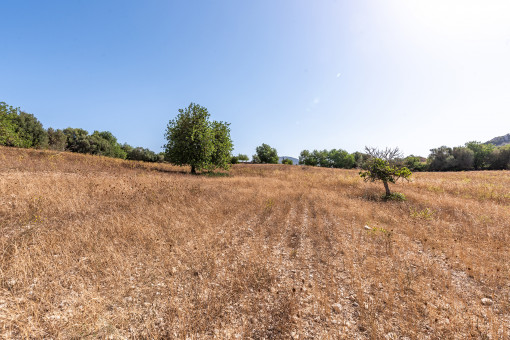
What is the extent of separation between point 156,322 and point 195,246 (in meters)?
2.61

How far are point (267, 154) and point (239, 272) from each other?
245ft

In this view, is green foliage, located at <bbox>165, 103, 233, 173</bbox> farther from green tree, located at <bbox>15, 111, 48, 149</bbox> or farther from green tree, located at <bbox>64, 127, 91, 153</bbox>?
green tree, located at <bbox>64, 127, 91, 153</bbox>

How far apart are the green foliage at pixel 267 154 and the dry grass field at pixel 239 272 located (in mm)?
70179

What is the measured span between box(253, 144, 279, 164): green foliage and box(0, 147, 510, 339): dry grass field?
70179 millimetres

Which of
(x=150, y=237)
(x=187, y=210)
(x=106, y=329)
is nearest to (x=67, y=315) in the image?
(x=106, y=329)

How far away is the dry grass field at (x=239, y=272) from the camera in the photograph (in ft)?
10.5

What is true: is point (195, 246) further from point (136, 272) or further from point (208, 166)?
point (208, 166)

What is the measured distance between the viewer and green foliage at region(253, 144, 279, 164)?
259 feet

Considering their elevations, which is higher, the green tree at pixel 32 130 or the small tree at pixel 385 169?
the green tree at pixel 32 130

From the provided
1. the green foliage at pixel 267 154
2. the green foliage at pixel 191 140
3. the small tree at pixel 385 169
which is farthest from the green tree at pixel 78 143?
the small tree at pixel 385 169

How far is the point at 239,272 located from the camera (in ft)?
15.5

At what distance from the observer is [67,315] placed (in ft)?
10.2

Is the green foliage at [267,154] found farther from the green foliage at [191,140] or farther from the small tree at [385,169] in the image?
the small tree at [385,169]

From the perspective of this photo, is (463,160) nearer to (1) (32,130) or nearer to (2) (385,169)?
(2) (385,169)
